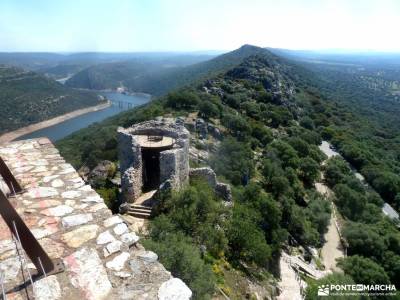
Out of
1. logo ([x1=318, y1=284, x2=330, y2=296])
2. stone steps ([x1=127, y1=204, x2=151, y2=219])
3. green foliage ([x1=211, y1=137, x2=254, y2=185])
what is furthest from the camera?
green foliage ([x1=211, y1=137, x2=254, y2=185])

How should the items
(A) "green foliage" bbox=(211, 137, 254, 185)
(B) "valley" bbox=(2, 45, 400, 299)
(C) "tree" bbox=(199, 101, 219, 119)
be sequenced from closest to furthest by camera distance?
(B) "valley" bbox=(2, 45, 400, 299)
(A) "green foliage" bbox=(211, 137, 254, 185)
(C) "tree" bbox=(199, 101, 219, 119)

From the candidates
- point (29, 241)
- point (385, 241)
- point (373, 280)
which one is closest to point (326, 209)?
point (385, 241)

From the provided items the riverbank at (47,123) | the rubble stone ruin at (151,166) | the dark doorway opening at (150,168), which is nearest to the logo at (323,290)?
the rubble stone ruin at (151,166)

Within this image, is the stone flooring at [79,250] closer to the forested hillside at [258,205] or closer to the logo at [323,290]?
the forested hillside at [258,205]

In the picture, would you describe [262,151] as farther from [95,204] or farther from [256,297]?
[95,204]

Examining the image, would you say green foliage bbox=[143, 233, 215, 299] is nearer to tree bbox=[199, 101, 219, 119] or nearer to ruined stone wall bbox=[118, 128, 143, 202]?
ruined stone wall bbox=[118, 128, 143, 202]

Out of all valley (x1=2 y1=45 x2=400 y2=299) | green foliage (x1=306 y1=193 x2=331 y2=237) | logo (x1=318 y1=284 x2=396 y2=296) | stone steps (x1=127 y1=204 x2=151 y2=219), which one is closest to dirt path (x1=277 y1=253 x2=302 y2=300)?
valley (x1=2 y1=45 x2=400 y2=299)
